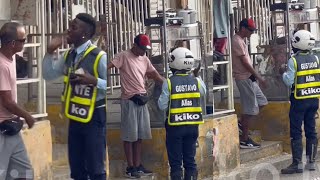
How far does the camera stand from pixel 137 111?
1088 centimetres

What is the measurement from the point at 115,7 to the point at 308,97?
344 cm

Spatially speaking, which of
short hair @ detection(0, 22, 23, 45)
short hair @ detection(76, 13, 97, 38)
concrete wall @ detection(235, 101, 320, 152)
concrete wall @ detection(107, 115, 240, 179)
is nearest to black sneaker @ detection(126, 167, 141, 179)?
concrete wall @ detection(107, 115, 240, 179)

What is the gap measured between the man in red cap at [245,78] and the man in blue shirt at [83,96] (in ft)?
16.9

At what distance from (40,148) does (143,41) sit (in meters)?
2.04

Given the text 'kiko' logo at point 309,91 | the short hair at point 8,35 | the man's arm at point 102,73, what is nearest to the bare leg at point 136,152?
the text 'kiko' logo at point 309,91

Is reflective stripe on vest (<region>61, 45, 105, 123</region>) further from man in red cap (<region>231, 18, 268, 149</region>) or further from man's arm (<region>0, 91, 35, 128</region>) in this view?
man in red cap (<region>231, 18, 268, 149</region>)

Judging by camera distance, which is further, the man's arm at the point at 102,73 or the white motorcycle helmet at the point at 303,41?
the white motorcycle helmet at the point at 303,41

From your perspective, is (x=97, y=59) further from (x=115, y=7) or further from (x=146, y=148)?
(x=115, y=7)

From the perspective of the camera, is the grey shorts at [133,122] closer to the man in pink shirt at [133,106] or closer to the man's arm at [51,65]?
the man in pink shirt at [133,106]

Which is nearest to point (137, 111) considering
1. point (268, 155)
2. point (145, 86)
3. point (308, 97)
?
point (145, 86)

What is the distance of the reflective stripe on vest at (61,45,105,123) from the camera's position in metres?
8.04

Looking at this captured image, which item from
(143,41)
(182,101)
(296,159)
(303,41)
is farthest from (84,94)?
(296,159)

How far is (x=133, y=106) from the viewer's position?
10.9 metres

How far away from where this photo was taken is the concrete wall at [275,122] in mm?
13992
